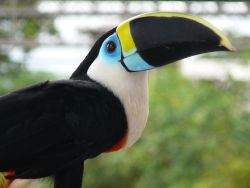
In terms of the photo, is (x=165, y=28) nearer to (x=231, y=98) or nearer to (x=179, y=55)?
(x=179, y=55)

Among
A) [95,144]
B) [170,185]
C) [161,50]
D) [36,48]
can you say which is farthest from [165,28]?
[36,48]

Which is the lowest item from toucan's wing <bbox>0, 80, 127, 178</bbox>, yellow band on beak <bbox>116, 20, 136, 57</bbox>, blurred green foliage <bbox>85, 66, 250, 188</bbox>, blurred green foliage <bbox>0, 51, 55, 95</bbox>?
blurred green foliage <bbox>0, 51, 55, 95</bbox>

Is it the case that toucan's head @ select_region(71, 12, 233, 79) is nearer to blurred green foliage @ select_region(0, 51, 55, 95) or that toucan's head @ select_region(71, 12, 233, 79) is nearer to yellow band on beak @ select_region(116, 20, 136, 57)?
yellow band on beak @ select_region(116, 20, 136, 57)

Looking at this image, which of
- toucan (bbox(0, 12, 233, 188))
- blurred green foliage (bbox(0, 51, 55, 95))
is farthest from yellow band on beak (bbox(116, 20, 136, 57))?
blurred green foliage (bbox(0, 51, 55, 95))

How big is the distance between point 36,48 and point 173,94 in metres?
2.74

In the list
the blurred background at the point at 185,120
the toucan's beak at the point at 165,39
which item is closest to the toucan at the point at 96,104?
the toucan's beak at the point at 165,39

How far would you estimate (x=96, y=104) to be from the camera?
130 cm

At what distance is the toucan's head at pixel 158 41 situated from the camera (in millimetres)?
1253

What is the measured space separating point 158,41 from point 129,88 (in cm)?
11

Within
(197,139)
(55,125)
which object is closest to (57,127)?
(55,125)

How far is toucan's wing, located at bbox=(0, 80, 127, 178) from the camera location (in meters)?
1.24

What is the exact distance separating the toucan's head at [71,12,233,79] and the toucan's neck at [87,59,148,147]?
1cm

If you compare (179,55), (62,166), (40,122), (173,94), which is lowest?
(173,94)

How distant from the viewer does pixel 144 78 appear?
1.32m
